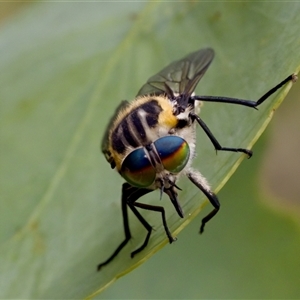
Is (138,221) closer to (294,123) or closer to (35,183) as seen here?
(35,183)

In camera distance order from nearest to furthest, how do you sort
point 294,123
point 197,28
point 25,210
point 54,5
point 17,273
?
1. point 17,273
2. point 25,210
3. point 197,28
4. point 54,5
5. point 294,123

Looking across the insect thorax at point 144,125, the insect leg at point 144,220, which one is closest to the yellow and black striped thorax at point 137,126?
the insect thorax at point 144,125

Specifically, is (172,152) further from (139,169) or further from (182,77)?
(182,77)

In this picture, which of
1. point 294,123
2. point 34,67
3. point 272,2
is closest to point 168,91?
point 272,2

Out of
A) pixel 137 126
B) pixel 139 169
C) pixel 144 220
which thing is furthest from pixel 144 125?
pixel 144 220

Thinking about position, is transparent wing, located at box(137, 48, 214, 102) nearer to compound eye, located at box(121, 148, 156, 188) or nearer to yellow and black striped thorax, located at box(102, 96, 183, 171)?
yellow and black striped thorax, located at box(102, 96, 183, 171)

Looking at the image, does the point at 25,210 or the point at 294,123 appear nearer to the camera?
the point at 25,210

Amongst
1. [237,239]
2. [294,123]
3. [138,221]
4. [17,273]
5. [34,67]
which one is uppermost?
[34,67]
